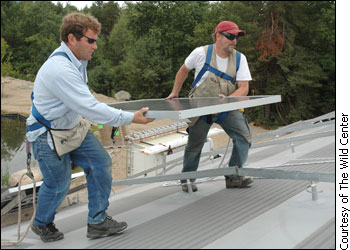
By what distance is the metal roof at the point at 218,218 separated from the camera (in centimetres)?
286

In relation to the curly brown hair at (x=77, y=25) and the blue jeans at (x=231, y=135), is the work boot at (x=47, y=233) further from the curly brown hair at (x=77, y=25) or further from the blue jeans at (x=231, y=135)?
the blue jeans at (x=231, y=135)

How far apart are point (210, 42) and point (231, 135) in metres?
22.4

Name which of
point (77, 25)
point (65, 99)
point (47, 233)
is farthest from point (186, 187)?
point (77, 25)

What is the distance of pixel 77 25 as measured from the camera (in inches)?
121

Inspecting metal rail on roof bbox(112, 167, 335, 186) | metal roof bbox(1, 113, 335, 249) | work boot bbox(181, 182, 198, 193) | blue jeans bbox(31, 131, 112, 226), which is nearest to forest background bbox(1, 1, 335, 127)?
work boot bbox(181, 182, 198, 193)

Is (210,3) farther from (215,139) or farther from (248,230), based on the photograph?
(248,230)

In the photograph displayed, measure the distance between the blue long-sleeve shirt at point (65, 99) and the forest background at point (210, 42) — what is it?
20397mm

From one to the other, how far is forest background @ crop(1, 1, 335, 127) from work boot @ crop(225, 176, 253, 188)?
18.8m

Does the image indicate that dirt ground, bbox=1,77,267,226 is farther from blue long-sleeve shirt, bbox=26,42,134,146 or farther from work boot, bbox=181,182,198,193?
blue long-sleeve shirt, bbox=26,42,134,146

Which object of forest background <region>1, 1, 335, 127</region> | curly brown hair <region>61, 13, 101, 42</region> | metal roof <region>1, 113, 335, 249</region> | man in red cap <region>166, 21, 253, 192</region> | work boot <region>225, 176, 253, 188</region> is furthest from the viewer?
forest background <region>1, 1, 335, 127</region>

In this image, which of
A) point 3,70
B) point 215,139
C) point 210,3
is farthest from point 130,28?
point 215,139

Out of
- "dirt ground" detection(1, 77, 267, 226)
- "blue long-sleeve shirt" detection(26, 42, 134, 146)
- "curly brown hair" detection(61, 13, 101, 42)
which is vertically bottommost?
"dirt ground" detection(1, 77, 267, 226)

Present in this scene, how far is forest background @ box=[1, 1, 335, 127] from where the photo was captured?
78.6 feet

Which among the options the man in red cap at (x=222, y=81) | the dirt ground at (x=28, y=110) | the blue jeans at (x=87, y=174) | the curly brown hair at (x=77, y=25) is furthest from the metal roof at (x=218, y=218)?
the dirt ground at (x=28, y=110)
